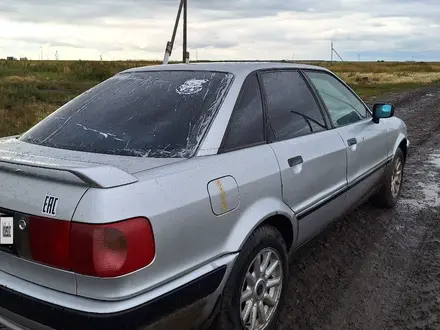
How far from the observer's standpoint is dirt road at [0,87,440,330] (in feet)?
10.2

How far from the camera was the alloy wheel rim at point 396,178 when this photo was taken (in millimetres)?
5253

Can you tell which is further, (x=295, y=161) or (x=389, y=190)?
(x=389, y=190)

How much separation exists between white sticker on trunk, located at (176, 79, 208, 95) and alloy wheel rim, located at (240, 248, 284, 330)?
1.05 m

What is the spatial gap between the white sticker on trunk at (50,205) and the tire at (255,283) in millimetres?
954

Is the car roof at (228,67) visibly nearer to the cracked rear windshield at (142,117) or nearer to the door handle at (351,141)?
the cracked rear windshield at (142,117)

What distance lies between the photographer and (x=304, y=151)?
3213mm

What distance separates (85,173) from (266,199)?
1.13m

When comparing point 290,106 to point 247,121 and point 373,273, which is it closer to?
point 247,121

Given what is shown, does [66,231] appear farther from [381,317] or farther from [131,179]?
[381,317]

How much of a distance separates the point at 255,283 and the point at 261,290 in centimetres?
10

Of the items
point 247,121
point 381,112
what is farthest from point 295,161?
point 381,112

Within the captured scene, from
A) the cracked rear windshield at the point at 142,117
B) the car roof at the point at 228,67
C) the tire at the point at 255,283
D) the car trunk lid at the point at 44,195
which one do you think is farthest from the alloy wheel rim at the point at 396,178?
the car trunk lid at the point at 44,195

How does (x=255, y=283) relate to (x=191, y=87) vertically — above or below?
below

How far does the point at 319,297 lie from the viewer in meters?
3.39
